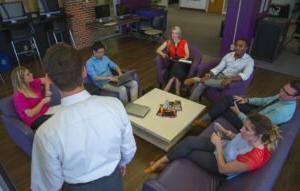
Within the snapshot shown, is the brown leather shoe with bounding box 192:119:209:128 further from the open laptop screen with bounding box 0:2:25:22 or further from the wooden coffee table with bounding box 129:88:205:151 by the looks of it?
the open laptop screen with bounding box 0:2:25:22

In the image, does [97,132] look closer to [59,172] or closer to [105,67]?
[59,172]

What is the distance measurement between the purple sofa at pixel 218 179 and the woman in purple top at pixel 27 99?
148 centimetres

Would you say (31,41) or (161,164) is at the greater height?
(31,41)

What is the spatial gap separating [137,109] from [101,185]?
160 cm

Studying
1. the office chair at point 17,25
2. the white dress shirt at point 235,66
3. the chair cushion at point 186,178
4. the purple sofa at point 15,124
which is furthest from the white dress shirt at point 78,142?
the office chair at point 17,25

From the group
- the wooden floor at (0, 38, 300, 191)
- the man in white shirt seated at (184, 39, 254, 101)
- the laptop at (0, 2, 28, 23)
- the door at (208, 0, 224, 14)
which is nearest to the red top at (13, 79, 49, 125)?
the wooden floor at (0, 38, 300, 191)

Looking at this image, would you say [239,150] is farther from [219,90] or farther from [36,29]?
[36,29]

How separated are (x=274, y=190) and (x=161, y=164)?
48.0 inches

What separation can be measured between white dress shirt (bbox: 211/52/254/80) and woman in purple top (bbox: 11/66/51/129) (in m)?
2.42

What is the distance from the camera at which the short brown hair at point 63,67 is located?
1.00m

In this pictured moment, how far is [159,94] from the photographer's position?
10.7 feet

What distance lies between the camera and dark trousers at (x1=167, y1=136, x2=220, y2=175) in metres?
1.99

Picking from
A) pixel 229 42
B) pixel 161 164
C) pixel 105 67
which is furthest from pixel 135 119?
pixel 229 42

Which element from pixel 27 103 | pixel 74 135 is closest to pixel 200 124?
pixel 27 103
